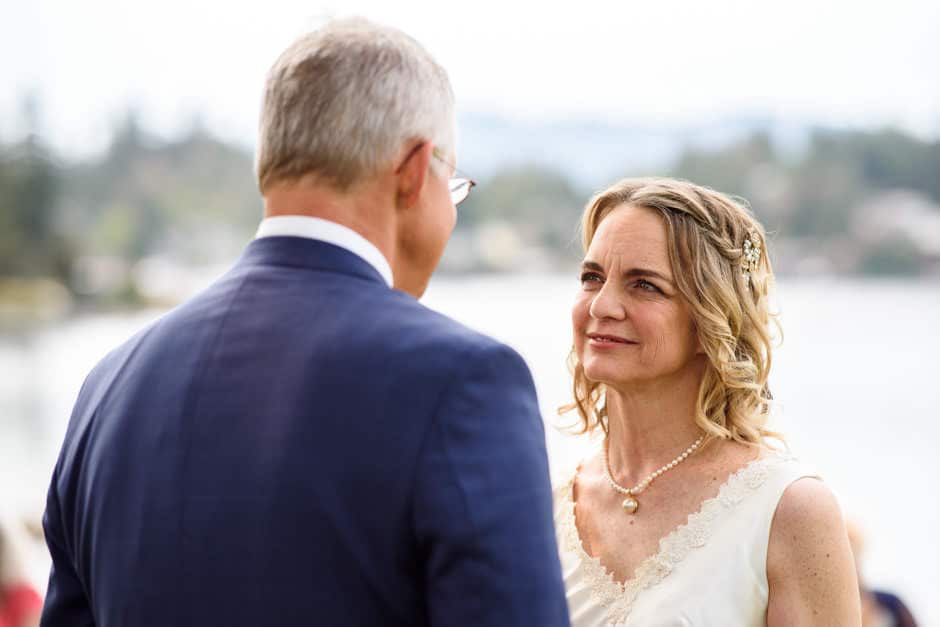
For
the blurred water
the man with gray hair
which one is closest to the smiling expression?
the man with gray hair

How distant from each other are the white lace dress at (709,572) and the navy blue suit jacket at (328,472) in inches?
34.7

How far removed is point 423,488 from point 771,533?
1075 millimetres

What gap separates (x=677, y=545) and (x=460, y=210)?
499 centimetres

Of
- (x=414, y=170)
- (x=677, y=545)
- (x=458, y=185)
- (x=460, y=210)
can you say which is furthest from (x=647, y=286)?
(x=460, y=210)

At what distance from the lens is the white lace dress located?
1.87 m

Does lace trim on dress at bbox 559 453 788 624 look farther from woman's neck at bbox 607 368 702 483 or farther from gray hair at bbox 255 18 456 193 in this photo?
gray hair at bbox 255 18 456 193

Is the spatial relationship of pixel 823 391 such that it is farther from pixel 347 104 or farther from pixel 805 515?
pixel 347 104

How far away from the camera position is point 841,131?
10.5 meters

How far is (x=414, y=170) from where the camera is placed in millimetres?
1136

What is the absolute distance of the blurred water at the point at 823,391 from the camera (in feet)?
34.6

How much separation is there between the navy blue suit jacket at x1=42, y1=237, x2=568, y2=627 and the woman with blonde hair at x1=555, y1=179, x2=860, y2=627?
0.91m

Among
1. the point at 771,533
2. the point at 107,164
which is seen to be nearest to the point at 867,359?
the point at 107,164

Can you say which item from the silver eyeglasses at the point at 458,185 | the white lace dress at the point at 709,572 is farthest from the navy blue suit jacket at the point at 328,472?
the white lace dress at the point at 709,572

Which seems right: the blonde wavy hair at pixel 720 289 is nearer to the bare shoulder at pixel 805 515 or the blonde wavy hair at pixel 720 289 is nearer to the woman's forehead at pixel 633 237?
the woman's forehead at pixel 633 237
